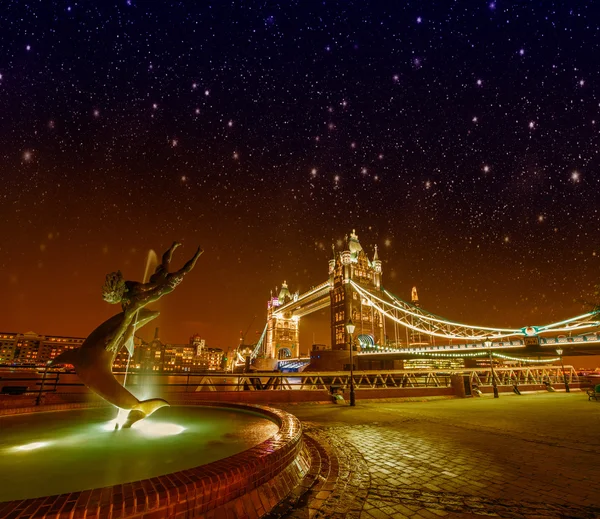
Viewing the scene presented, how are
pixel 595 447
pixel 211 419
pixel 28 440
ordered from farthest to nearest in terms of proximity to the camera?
pixel 211 419, pixel 595 447, pixel 28 440

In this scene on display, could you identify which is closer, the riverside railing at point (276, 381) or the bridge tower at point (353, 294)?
the riverside railing at point (276, 381)

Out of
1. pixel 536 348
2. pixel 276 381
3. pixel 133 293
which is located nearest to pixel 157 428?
pixel 133 293

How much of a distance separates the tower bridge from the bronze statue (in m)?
50.1

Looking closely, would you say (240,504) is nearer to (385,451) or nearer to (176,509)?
(176,509)

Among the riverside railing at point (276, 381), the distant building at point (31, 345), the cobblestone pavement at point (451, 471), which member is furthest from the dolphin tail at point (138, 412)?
the distant building at point (31, 345)

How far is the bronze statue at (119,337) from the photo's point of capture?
5953mm

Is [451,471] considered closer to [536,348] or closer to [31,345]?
[536,348]

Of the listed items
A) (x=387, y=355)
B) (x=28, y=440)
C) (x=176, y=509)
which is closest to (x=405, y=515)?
(x=176, y=509)

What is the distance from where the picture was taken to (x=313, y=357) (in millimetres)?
60781

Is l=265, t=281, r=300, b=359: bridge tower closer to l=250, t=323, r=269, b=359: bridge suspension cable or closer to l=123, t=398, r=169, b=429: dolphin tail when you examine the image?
l=250, t=323, r=269, b=359: bridge suspension cable

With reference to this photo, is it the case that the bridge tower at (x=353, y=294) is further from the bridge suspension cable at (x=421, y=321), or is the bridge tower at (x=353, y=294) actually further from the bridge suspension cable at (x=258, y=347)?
the bridge suspension cable at (x=258, y=347)

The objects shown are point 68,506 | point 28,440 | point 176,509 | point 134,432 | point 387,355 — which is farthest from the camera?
point 387,355

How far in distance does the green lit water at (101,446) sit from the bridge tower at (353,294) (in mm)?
72710

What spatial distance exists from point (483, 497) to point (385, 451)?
→ 2318mm
